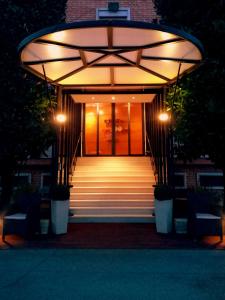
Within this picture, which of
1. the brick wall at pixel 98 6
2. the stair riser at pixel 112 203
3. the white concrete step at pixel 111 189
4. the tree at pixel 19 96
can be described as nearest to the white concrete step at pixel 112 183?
the white concrete step at pixel 111 189

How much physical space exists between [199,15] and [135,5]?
7246 mm

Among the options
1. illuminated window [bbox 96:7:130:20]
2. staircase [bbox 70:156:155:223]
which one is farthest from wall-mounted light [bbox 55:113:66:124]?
illuminated window [bbox 96:7:130:20]

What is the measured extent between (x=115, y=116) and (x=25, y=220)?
9170 millimetres

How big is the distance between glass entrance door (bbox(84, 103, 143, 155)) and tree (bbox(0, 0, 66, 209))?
18.2 feet

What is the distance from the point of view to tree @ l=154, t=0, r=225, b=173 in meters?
8.38

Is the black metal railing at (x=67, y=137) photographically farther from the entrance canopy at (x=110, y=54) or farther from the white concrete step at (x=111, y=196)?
the entrance canopy at (x=110, y=54)

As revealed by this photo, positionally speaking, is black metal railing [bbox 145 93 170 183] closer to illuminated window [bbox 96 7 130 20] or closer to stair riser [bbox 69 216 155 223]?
stair riser [bbox 69 216 155 223]

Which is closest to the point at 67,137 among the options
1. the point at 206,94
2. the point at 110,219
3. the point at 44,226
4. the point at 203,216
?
the point at 110,219

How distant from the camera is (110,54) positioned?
25.4 feet

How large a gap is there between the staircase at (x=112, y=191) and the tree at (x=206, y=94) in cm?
235

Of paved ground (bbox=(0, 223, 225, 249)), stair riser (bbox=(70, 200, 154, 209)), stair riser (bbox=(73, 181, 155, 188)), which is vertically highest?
stair riser (bbox=(73, 181, 155, 188))

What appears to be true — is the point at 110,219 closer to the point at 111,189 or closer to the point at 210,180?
the point at 111,189

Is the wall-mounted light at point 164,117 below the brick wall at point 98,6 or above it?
below

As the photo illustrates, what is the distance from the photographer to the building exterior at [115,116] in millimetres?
8875
